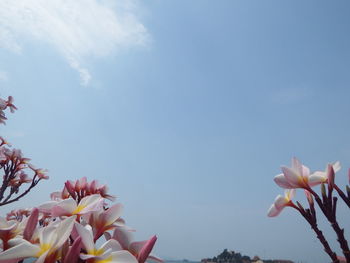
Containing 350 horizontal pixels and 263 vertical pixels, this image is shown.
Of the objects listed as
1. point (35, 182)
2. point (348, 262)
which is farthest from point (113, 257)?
point (35, 182)

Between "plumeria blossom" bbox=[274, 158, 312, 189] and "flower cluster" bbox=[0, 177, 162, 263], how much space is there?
859 mm

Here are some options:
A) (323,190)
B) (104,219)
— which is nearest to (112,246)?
(104,219)

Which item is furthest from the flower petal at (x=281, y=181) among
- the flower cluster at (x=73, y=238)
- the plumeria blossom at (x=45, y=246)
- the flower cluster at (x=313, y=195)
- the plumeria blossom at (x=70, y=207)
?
the plumeria blossom at (x=45, y=246)

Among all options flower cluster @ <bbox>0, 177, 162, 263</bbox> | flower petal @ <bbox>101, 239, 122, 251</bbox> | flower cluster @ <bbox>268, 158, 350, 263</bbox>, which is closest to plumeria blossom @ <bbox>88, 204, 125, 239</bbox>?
flower cluster @ <bbox>0, 177, 162, 263</bbox>

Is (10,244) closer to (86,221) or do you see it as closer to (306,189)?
(86,221)

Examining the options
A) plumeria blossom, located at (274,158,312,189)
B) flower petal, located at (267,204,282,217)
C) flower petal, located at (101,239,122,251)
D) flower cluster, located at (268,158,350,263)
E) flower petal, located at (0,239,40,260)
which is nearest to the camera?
flower petal, located at (0,239,40,260)

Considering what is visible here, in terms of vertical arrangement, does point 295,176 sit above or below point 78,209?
above

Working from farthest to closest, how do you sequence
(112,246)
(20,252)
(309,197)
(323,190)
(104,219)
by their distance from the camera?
(309,197)
(323,190)
(104,219)
(112,246)
(20,252)

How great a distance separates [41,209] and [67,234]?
33 cm

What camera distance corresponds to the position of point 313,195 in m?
1.33

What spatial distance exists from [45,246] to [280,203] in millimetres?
1199

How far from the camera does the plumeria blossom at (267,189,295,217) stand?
1.49 m

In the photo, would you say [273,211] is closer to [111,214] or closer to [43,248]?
[111,214]

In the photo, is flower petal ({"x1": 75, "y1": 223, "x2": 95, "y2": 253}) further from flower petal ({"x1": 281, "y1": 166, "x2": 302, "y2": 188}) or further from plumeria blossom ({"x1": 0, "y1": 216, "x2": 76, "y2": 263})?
flower petal ({"x1": 281, "y1": 166, "x2": 302, "y2": 188})
